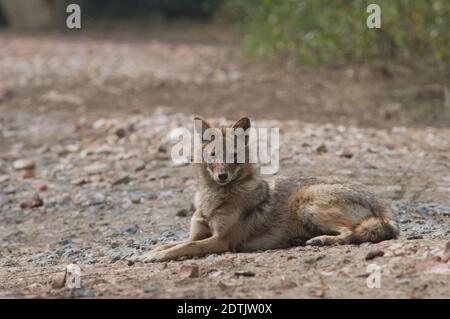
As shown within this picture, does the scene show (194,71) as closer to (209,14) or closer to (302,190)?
(209,14)

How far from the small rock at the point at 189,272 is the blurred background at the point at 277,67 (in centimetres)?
672

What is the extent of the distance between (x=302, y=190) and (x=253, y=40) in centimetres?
1059

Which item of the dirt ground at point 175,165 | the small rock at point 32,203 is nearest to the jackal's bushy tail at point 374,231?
the dirt ground at point 175,165

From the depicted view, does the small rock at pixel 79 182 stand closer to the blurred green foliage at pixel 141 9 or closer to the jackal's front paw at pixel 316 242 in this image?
the jackal's front paw at pixel 316 242

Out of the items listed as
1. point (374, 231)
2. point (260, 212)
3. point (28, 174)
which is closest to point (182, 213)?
point (260, 212)

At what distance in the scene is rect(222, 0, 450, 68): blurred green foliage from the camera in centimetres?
1244

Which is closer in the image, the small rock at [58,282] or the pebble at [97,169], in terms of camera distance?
the small rock at [58,282]

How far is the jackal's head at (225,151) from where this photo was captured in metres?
6.26

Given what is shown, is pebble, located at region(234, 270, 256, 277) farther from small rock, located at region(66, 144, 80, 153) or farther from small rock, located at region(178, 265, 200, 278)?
small rock, located at region(66, 144, 80, 153)

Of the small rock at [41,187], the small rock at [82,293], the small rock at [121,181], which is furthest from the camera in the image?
the small rock at [41,187]

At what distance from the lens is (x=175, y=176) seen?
9039mm
